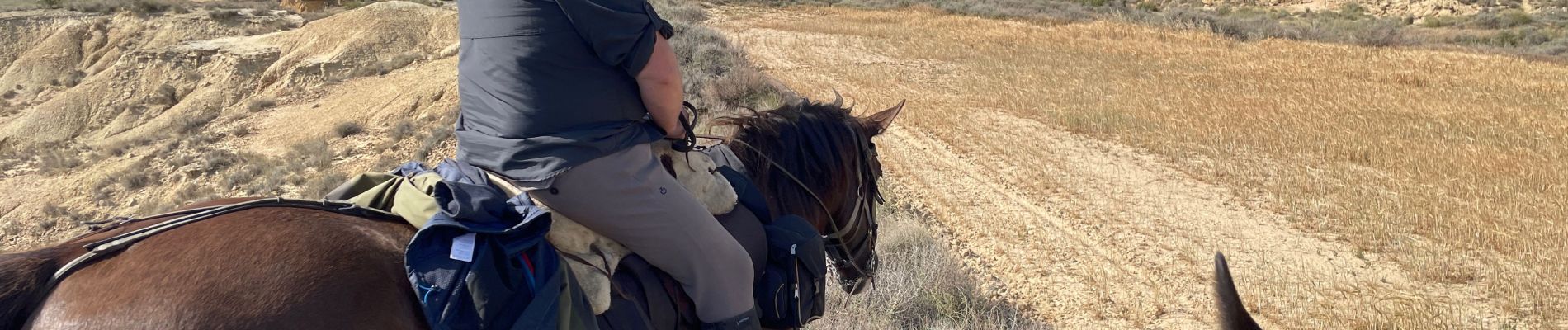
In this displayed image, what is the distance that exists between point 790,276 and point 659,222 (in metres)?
0.69

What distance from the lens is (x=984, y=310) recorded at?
20.2 ft

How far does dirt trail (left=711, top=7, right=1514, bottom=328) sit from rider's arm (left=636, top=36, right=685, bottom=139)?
436 cm

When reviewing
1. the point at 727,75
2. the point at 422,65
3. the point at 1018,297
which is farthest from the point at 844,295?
the point at 422,65

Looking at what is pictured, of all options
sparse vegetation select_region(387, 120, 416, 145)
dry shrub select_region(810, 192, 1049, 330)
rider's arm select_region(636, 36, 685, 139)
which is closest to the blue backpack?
rider's arm select_region(636, 36, 685, 139)

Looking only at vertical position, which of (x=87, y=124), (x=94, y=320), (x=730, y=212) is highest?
(x=94, y=320)

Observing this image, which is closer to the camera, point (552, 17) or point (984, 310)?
point (552, 17)

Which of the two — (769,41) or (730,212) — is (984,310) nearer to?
(730,212)

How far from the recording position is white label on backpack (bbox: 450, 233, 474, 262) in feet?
7.63

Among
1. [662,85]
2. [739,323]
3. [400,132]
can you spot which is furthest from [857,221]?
[400,132]

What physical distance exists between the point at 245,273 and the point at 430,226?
41 centimetres

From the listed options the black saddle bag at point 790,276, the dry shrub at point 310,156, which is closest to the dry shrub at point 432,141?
the dry shrub at point 310,156

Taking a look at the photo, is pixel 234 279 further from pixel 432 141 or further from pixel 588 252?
pixel 432 141

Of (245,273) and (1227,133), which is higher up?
(245,273)

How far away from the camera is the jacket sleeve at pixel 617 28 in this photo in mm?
2311
